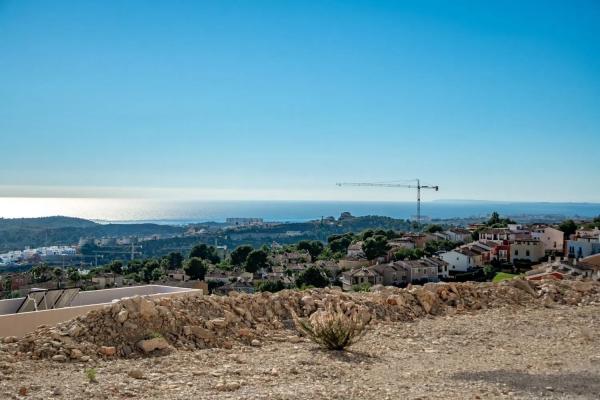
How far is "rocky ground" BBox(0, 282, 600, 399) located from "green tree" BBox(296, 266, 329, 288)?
37339mm

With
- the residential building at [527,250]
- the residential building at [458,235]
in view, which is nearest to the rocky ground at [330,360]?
the residential building at [527,250]

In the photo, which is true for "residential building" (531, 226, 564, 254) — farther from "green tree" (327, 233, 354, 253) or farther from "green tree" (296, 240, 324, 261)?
"green tree" (296, 240, 324, 261)

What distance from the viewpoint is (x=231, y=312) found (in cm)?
1124

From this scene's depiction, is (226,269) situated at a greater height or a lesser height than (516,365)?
lesser

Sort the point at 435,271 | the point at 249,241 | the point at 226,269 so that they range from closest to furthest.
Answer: the point at 435,271 → the point at 226,269 → the point at 249,241

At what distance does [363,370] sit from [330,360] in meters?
0.63

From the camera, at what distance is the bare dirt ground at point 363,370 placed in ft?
23.8

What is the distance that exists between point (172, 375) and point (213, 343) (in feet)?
6.71

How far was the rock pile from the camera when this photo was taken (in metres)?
9.12

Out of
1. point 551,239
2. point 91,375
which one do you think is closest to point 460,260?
point 551,239

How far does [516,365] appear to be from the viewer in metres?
9.15

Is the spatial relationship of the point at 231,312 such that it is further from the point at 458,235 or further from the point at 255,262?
the point at 458,235

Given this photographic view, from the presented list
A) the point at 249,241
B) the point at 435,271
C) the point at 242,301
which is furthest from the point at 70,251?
the point at 242,301

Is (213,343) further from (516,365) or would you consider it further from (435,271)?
(435,271)
